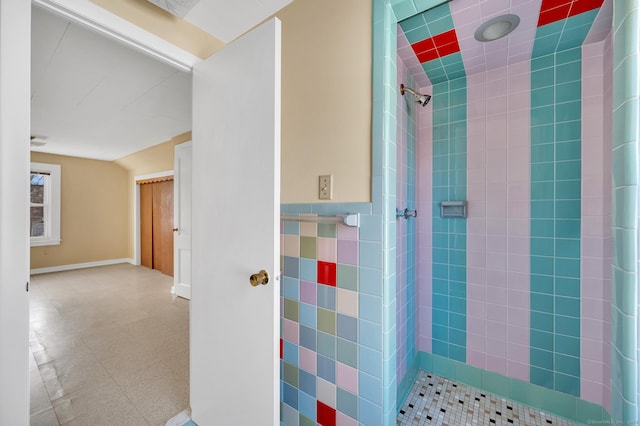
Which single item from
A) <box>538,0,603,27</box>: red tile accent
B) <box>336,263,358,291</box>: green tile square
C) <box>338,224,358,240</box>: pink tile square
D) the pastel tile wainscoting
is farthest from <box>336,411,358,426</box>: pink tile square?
<box>538,0,603,27</box>: red tile accent

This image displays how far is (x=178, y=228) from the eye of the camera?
3586 mm

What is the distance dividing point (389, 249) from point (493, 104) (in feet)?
4.21

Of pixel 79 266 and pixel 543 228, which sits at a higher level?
pixel 543 228

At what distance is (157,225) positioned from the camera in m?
4.75

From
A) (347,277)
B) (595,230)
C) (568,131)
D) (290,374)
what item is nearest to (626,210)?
(595,230)

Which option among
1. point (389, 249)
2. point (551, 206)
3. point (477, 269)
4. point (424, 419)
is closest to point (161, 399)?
point (424, 419)

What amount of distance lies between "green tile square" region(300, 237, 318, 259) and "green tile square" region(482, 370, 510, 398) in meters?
1.42

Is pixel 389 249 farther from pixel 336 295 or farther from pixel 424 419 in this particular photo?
pixel 424 419

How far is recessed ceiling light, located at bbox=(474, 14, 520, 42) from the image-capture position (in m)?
1.21

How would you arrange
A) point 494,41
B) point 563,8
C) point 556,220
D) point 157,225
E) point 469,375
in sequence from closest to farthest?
point 563,8, point 494,41, point 556,220, point 469,375, point 157,225

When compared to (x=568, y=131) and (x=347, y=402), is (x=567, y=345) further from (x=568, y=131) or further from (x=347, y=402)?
(x=347, y=402)

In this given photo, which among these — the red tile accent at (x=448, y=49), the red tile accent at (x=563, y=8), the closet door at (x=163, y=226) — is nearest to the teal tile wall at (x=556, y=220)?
the red tile accent at (x=563, y=8)

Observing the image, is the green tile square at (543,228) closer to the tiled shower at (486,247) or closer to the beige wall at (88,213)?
the tiled shower at (486,247)

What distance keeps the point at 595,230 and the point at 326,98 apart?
5.15ft
